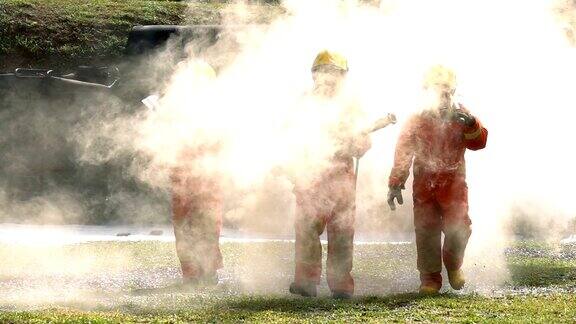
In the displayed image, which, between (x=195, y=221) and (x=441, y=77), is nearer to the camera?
(x=441, y=77)

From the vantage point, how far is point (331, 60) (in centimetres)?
1066

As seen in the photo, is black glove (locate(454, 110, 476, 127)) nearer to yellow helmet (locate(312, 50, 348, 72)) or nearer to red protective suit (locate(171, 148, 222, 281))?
yellow helmet (locate(312, 50, 348, 72))

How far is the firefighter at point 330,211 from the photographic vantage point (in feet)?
34.7

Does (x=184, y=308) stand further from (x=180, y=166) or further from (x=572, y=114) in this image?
(x=572, y=114)

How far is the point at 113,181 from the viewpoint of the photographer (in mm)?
22000

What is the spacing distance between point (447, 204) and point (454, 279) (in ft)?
2.70

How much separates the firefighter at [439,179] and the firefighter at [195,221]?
2281mm

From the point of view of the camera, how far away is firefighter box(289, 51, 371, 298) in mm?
10578

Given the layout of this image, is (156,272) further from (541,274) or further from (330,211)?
(541,274)

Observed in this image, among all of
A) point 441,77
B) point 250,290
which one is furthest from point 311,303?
point 441,77

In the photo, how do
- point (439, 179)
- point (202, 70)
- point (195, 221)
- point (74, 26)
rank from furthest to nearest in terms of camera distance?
point (74, 26) < point (202, 70) < point (195, 221) < point (439, 179)

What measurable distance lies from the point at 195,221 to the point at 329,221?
6.00ft

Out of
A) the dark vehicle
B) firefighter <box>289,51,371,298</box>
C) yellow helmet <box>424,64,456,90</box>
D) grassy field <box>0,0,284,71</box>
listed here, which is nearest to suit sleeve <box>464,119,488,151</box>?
yellow helmet <box>424,64,456,90</box>

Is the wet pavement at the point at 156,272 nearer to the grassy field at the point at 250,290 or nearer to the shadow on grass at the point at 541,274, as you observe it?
the grassy field at the point at 250,290
